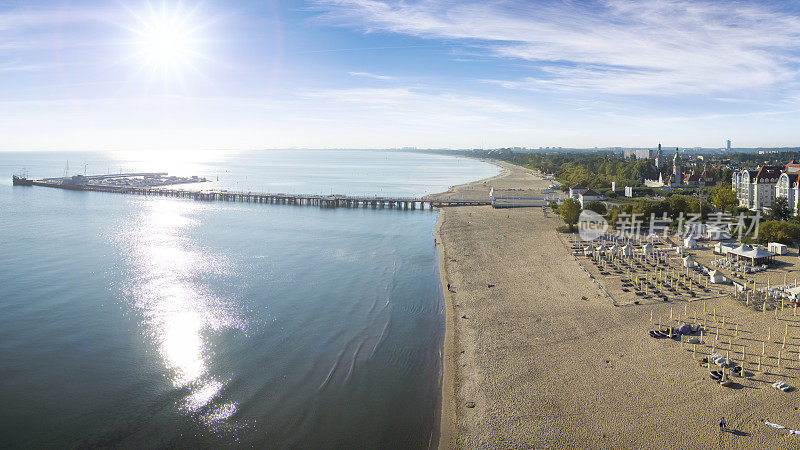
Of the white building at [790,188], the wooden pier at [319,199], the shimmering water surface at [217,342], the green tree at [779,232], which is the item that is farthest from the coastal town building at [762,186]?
the shimmering water surface at [217,342]

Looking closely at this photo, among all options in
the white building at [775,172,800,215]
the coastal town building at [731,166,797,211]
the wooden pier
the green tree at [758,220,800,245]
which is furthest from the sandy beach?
the wooden pier

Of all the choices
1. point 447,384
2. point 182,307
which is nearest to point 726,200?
point 447,384

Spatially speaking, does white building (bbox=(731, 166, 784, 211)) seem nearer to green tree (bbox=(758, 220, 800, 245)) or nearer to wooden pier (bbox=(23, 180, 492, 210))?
green tree (bbox=(758, 220, 800, 245))

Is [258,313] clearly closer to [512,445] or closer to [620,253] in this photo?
[512,445]

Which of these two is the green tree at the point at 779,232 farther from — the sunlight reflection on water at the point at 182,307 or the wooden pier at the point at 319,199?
the sunlight reflection on water at the point at 182,307

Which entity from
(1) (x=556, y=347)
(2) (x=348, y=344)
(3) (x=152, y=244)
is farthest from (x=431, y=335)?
(3) (x=152, y=244)

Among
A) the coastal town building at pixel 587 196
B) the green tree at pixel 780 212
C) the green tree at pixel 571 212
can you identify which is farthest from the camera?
the coastal town building at pixel 587 196
